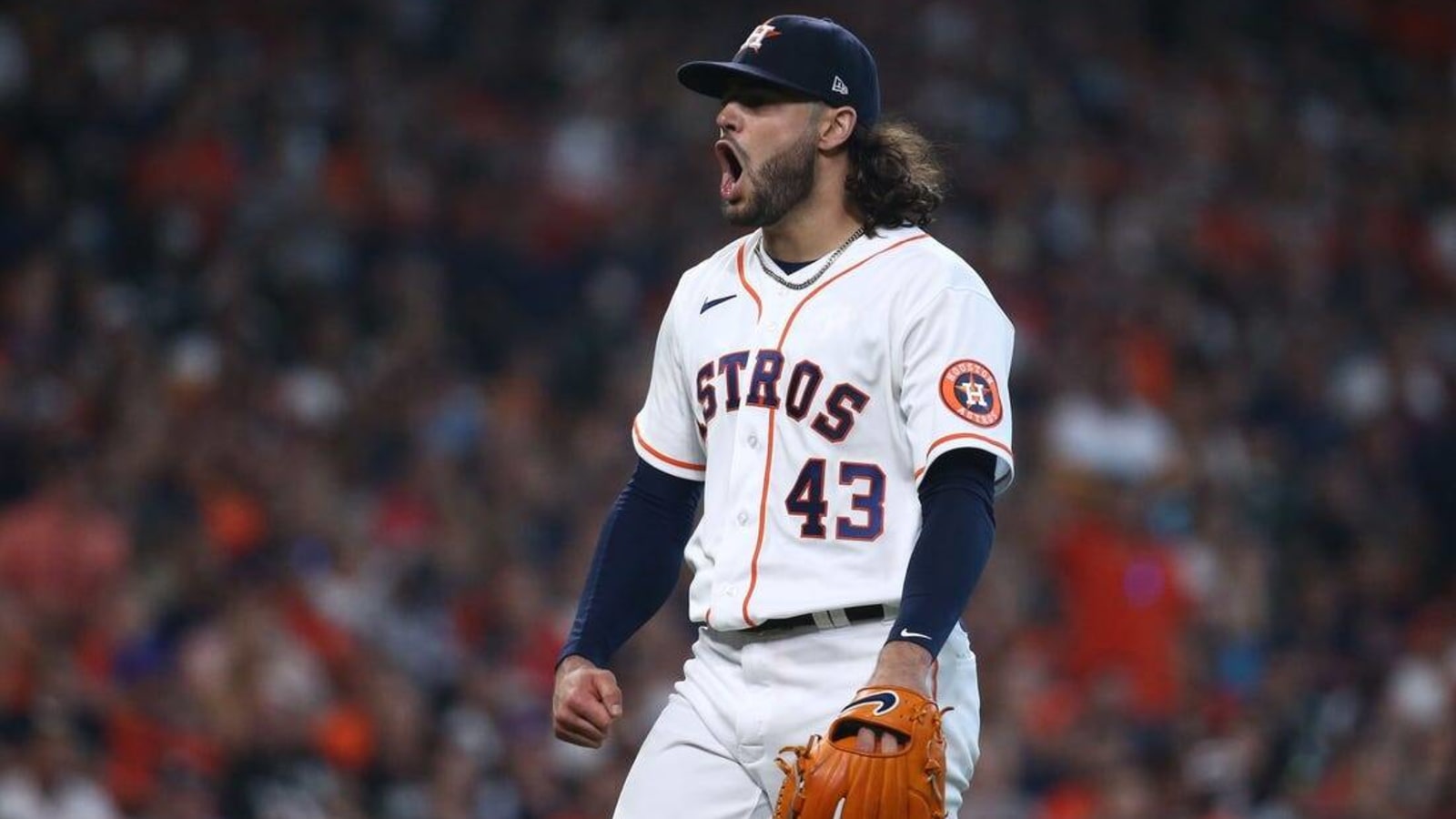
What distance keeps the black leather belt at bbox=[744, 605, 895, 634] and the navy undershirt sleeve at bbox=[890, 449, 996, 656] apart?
90 millimetres

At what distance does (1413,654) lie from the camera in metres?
8.14

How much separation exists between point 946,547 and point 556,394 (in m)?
5.97

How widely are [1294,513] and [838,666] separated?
21.2 ft

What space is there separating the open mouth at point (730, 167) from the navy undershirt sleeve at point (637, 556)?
493 mm

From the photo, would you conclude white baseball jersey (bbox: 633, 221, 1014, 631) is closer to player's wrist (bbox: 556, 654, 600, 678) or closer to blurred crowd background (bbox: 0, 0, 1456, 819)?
player's wrist (bbox: 556, 654, 600, 678)

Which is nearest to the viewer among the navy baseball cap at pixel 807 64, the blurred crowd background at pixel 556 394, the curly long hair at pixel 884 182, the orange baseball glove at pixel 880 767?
the orange baseball glove at pixel 880 767

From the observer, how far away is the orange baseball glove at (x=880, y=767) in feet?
8.95

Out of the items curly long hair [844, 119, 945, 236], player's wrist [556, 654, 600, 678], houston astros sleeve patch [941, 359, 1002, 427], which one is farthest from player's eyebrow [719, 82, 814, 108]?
player's wrist [556, 654, 600, 678]

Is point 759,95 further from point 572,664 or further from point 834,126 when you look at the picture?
point 572,664

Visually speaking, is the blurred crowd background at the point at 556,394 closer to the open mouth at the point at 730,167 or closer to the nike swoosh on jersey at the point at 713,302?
the nike swoosh on jersey at the point at 713,302

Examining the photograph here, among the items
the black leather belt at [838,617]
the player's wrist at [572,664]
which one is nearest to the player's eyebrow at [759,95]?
the black leather belt at [838,617]

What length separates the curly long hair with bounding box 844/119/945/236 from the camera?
324 centimetres

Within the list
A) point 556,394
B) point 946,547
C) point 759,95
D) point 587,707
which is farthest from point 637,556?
point 556,394

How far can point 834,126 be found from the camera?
126 inches
